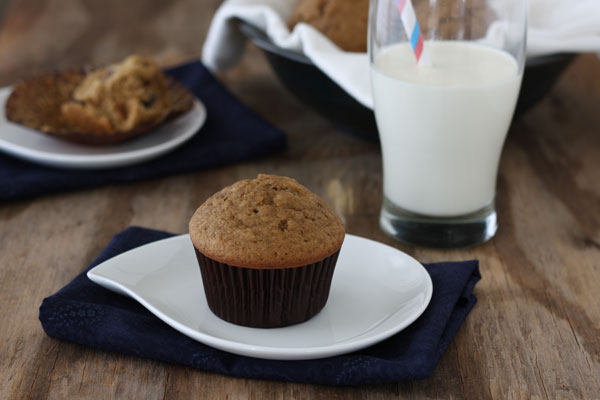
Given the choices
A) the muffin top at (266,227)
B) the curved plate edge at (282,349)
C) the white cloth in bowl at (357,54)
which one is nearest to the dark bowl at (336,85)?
the white cloth in bowl at (357,54)

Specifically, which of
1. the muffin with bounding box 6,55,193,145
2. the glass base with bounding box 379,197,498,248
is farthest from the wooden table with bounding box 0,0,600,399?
the muffin with bounding box 6,55,193,145

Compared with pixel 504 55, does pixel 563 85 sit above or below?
below

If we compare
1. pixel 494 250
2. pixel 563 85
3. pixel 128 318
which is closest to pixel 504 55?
pixel 494 250

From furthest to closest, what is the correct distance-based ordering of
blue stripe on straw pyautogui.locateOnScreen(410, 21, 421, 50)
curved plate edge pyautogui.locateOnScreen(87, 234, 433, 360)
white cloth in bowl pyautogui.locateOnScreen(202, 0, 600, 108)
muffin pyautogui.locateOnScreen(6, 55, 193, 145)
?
muffin pyautogui.locateOnScreen(6, 55, 193, 145) → white cloth in bowl pyautogui.locateOnScreen(202, 0, 600, 108) → blue stripe on straw pyautogui.locateOnScreen(410, 21, 421, 50) → curved plate edge pyautogui.locateOnScreen(87, 234, 433, 360)

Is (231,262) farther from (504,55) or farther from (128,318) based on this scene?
(504,55)

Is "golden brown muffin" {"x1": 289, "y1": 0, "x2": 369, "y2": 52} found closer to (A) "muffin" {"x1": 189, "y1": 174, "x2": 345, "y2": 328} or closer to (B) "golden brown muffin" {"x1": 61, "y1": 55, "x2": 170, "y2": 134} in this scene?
(B) "golden brown muffin" {"x1": 61, "y1": 55, "x2": 170, "y2": 134}

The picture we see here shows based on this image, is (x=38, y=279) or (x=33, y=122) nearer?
(x=38, y=279)

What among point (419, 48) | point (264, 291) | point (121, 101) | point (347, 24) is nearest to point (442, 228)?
point (419, 48)
